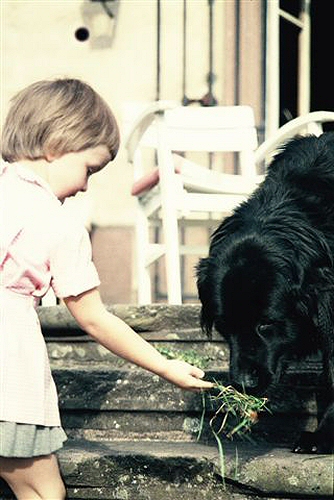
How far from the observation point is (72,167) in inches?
108

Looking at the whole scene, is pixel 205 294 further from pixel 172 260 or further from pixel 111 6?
pixel 111 6

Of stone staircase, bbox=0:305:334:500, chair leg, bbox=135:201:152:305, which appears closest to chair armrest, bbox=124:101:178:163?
chair leg, bbox=135:201:152:305

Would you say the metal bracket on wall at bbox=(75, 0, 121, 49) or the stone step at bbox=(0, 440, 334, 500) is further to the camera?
the metal bracket on wall at bbox=(75, 0, 121, 49)

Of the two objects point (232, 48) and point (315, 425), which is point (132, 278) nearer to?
point (232, 48)

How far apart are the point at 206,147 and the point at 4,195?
116 inches

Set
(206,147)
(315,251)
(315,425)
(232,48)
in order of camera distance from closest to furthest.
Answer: (315,251) < (315,425) < (206,147) < (232,48)

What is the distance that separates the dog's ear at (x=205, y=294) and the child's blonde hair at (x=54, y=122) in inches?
27.7

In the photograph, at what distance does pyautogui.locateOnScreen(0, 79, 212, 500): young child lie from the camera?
2.64 meters

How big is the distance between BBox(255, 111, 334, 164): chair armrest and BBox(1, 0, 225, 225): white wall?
4.39 ft

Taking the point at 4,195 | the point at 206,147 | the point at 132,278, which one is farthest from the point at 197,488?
the point at 132,278

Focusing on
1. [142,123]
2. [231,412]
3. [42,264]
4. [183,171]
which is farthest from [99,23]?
[42,264]

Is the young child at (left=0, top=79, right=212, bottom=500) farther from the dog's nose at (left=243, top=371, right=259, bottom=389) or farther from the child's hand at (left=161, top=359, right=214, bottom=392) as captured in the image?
the dog's nose at (left=243, top=371, right=259, bottom=389)

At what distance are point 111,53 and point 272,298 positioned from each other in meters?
3.83

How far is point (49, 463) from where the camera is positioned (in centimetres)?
277
